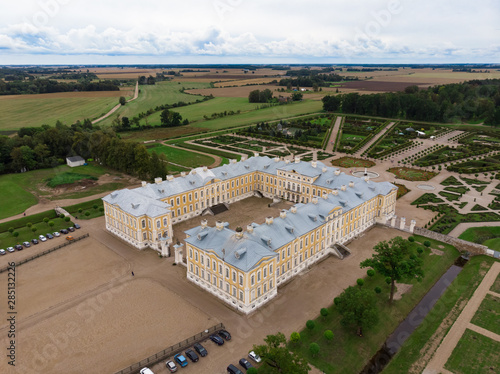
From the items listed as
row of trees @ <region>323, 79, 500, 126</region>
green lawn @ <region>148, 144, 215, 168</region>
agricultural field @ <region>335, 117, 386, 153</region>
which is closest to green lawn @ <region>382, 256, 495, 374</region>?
agricultural field @ <region>335, 117, 386, 153</region>

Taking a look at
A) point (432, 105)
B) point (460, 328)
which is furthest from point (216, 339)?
point (432, 105)

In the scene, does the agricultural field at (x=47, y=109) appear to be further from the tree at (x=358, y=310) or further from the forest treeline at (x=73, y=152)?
the tree at (x=358, y=310)

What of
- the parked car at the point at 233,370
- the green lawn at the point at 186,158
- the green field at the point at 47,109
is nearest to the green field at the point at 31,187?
the green lawn at the point at 186,158

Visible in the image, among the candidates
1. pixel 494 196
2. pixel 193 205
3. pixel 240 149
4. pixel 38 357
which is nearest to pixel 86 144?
pixel 240 149

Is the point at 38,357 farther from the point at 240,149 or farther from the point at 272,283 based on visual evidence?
the point at 240,149

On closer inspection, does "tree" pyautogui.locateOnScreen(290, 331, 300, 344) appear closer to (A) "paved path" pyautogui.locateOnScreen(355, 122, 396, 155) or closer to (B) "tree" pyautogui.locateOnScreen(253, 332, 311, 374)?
(B) "tree" pyautogui.locateOnScreen(253, 332, 311, 374)

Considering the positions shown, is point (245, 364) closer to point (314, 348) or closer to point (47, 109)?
point (314, 348)
